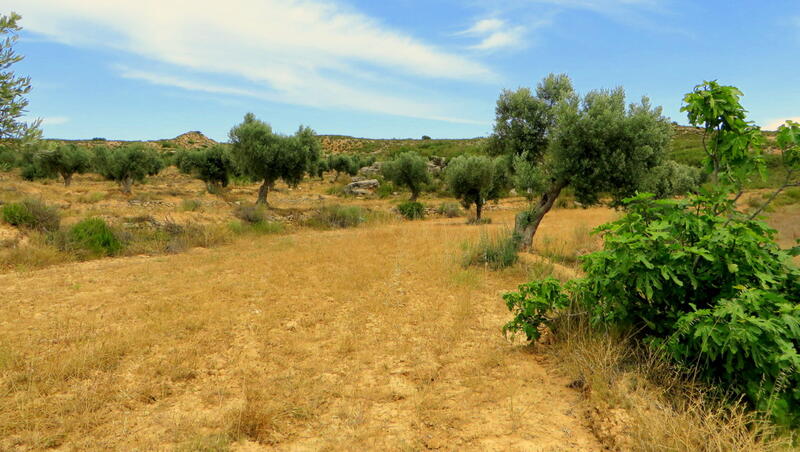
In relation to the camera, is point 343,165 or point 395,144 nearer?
→ point 343,165

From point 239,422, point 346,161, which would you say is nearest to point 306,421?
point 239,422

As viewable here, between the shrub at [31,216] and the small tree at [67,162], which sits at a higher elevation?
the small tree at [67,162]

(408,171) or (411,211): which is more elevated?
(408,171)

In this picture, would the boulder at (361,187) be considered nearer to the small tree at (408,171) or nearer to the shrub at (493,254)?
the small tree at (408,171)

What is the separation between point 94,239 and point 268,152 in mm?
10880

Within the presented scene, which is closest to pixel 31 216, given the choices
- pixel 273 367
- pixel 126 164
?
pixel 273 367

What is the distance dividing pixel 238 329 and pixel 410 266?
4.66 metres

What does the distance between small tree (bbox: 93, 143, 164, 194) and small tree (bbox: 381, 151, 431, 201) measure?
18916mm

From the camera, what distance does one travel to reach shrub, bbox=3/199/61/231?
1177 centimetres

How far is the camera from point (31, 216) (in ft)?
39.2

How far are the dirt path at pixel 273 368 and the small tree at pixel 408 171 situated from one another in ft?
74.8

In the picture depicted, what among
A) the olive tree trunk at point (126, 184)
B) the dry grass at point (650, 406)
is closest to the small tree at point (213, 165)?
the olive tree trunk at point (126, 184)

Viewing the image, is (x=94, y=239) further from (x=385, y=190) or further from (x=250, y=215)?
(x=385, y=190)

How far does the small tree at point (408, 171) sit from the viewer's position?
30.6 metres
